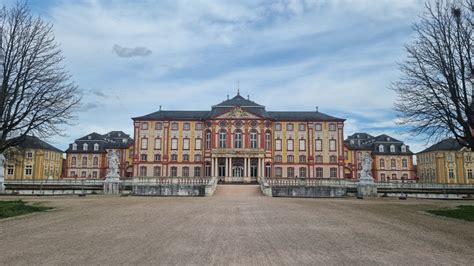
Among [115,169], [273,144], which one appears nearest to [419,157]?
[273,144]

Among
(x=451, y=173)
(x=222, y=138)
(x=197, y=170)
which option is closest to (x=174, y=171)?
(x=197, y=170)

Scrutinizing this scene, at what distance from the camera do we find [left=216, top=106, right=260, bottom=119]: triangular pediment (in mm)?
68312

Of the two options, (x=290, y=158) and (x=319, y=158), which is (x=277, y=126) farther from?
(x=319, y=158)

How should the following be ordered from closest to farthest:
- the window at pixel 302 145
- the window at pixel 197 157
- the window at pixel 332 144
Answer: the window at pixel 197 157 → the window at pixel 332 144 → the window at pixel 302 145

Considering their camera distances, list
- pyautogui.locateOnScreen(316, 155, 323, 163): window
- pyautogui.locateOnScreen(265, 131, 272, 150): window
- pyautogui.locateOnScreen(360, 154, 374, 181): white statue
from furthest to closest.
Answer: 1. pyautogui.locateOnScreen(316, 155, 323, 163): window
2. pyautogui.locateOnScreen(265, 131, 272, 150): window
3. pyautogui.locateOnScreen(360, 154, 374, 181): white statue

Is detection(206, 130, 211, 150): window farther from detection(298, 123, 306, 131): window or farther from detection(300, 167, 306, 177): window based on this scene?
detection(300, 167, 306, 177): window

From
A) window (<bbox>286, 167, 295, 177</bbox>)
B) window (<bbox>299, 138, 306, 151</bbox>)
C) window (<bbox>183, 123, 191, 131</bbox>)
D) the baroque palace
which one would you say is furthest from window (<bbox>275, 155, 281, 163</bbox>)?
window (<bbox>183, 123, 191, 131</bbox>)

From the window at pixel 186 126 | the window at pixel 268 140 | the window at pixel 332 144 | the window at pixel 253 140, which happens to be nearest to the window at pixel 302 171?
the window at pixel 332 144

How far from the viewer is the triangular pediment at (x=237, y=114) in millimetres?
68312

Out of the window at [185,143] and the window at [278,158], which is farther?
the window at [185,143]

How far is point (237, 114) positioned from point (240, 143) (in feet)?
16.1

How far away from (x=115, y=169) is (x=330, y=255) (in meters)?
31.3

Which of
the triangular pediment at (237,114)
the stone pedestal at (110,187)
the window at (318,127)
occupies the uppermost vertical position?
the triangular pediment at (237,114)

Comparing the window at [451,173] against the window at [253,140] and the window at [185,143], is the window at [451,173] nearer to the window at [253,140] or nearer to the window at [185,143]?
the window at [253,140]
